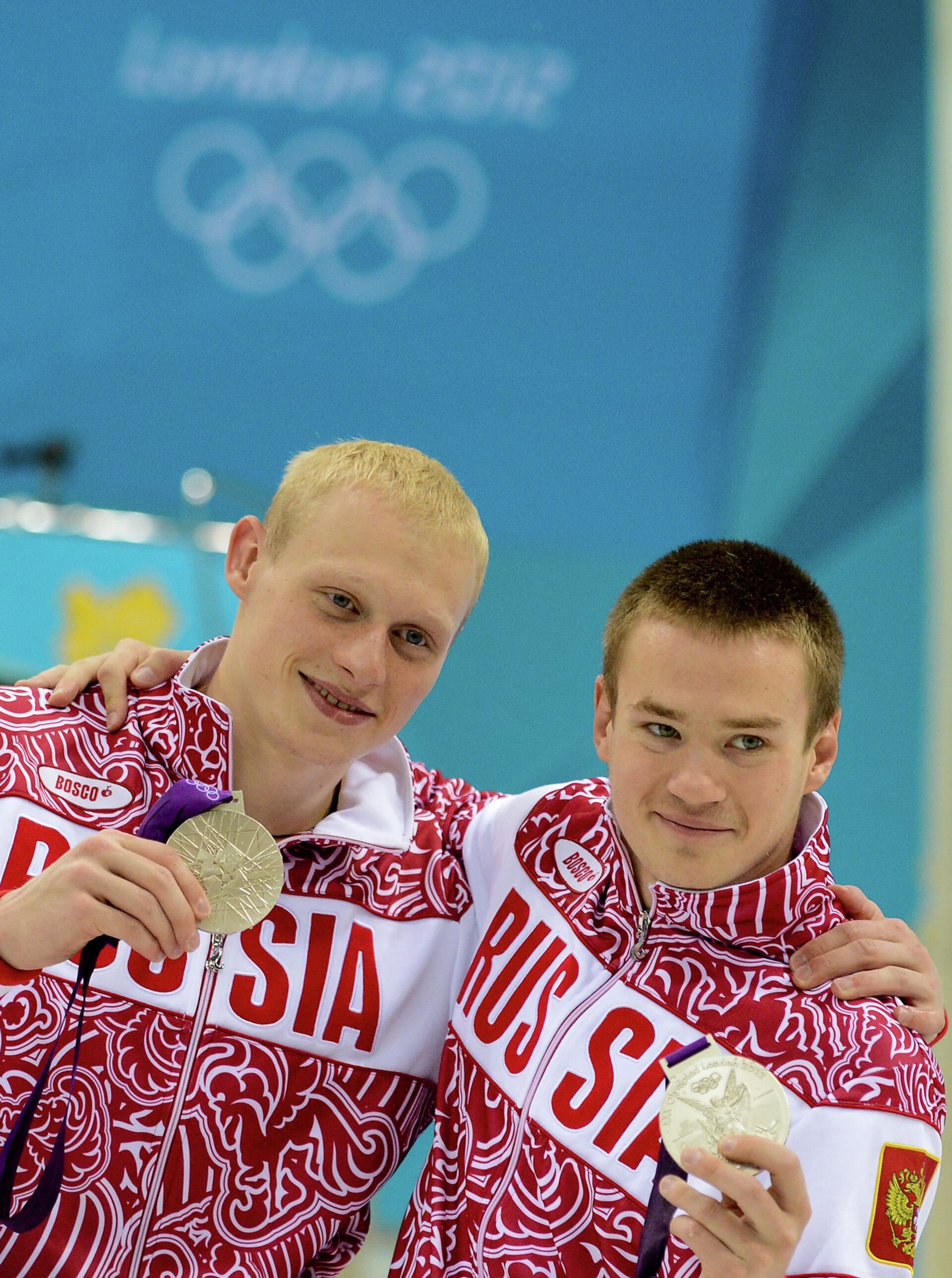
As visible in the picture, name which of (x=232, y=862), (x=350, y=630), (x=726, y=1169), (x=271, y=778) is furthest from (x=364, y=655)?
(x=726, y=1169)

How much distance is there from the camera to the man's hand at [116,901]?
1.60m

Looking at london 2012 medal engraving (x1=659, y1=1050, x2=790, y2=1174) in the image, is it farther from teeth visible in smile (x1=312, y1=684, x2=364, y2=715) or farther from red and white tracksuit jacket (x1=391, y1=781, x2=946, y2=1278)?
teeth visible in smile (x1=312, y1=684, x2=364, y2=715)

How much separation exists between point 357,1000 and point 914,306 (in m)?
4.16

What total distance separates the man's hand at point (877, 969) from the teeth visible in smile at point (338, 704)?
76 centimetres

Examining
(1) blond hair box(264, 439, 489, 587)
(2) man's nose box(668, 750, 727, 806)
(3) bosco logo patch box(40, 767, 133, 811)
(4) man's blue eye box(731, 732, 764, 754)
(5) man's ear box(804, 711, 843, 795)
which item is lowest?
(3) bosco logo patch box(40, 767, 133, 811)

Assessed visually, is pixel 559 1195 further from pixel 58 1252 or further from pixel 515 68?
pixel 515 68

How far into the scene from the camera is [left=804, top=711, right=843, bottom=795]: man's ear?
191 cm

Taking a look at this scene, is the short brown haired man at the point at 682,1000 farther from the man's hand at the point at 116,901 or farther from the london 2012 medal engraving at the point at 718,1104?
the man's hand at the point at 116,901

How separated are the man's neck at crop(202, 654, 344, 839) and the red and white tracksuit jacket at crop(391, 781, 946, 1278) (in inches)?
14.5

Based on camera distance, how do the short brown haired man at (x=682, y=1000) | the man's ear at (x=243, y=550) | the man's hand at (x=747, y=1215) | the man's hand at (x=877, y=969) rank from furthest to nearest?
the man's ear at (x=243, y=550) → the man's hand at (x=877, y=969) → the short brown haired man at (x=682, y=1000) → the man's hand at (x=747, y=1215)

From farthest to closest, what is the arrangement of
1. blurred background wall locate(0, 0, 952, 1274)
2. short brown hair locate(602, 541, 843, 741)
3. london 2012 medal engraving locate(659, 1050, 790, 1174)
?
blurred background wall locate(0, 0, 952, 1274), short brown hair locate(602, 541, 843, 741), london 2012 medal engraving locate(659, 1050, 790, 1174)

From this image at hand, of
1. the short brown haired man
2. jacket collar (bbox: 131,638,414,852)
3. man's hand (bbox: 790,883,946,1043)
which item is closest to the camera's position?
the short brown haired man

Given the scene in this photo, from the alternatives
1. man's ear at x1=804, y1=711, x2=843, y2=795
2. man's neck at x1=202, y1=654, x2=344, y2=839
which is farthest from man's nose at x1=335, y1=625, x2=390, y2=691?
man's ear at x1=804, y1=711, x2=843, y2=795

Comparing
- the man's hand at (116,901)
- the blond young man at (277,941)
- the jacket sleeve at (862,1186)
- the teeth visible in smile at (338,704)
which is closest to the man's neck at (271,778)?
the blond young man at (277,941)
